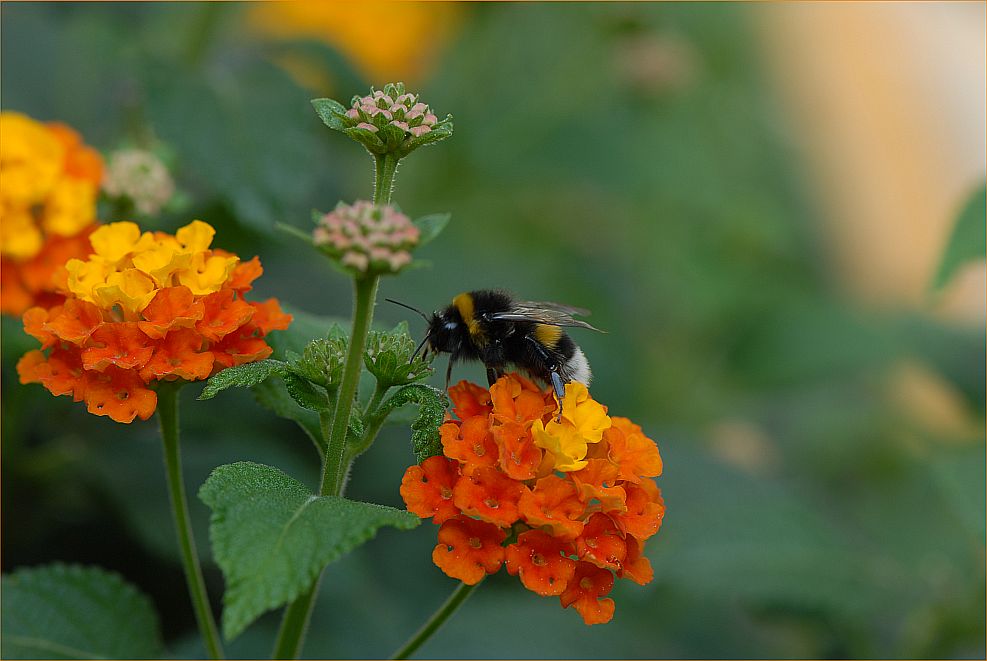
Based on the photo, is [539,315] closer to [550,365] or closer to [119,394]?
[550,365]

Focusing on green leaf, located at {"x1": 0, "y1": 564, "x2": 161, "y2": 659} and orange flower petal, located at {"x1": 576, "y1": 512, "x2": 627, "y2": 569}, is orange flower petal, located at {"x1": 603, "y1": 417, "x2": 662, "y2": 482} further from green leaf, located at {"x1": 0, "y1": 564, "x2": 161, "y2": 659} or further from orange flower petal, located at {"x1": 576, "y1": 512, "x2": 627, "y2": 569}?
green leaf, located at {"x1": 0, "y1": 564, "x2": 161, "y2": 659}

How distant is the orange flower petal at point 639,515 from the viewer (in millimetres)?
761

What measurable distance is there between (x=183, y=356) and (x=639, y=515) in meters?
0.35

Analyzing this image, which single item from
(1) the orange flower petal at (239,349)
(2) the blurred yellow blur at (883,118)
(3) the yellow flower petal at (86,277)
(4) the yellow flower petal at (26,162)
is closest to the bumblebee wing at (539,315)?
(1) the orange flower petal at (239,349)

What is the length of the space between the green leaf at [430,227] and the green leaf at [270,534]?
179 mm

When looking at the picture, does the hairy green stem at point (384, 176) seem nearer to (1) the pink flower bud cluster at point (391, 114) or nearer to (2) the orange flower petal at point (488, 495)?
(1) the pink flower bud cluster at point (391, 114)

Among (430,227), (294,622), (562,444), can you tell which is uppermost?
(430,227)

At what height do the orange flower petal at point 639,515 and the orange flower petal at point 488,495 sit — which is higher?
the orange flower petal at point 488,495

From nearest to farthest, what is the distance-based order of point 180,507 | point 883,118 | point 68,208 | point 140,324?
1. point 140,324
2. point 180,507
3. point 68,208
4. point 883,118

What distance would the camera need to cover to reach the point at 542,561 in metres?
0.75

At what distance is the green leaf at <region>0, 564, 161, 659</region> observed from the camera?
3.11ft

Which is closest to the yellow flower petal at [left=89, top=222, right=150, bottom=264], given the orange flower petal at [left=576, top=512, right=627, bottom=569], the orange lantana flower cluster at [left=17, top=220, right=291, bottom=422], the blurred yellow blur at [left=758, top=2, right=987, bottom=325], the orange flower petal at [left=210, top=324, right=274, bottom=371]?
the orange lantana flower cluster at [left=17, top=220, right=291, bottom=422]

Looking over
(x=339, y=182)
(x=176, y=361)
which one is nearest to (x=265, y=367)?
(x=176, y=361)

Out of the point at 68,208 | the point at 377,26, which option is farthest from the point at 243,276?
the point at 377,26
